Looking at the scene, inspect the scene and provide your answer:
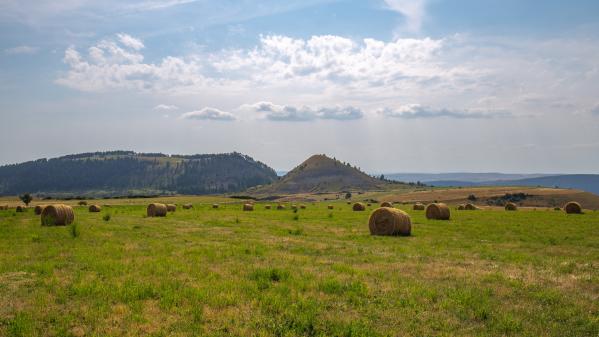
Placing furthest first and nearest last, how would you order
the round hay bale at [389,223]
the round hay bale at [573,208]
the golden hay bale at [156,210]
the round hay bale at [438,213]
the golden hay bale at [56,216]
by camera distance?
the round hay bale at [573,208] < the golden hay bale at [156,210] < the round hay bale at [438,213] < the golden hay bale at [56,216] < the round hay bale at [389,223]

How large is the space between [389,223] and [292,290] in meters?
15.5

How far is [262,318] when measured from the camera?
920 centimetres

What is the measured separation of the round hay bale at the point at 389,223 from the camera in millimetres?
25594

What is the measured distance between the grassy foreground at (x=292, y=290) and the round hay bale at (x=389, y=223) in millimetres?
6002

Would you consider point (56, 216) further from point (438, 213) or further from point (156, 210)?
point (438, 213)

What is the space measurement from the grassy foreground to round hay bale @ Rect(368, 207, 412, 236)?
19.7 feet

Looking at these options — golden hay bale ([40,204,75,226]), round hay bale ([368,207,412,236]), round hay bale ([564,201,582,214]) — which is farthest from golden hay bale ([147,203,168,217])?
round hay bale ([564,201,582,214])

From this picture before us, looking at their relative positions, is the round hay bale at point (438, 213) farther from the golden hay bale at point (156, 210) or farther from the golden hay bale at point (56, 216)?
the golden hay bale at point (56, 216)

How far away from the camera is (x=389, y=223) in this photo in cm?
2573

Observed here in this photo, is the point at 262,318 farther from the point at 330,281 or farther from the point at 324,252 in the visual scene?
the point at 324,252

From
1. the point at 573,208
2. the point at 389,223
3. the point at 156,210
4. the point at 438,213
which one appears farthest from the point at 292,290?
the point at 573,208

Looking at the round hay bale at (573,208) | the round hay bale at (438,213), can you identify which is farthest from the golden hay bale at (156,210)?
the round hay bale at (573,208)

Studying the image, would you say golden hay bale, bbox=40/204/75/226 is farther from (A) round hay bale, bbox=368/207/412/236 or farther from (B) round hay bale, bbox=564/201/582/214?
(B) round hay bale, bbox=564/201/582/214

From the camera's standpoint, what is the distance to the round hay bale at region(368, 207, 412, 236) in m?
25.6
